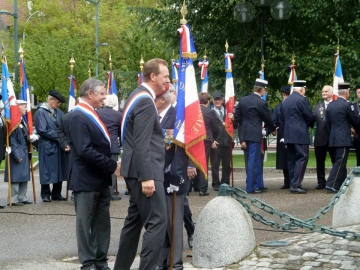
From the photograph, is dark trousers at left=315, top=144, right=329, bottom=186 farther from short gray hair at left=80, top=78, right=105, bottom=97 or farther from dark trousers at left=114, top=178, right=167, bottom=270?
dark trousers at left=114, top=178, right=167, bottom=270

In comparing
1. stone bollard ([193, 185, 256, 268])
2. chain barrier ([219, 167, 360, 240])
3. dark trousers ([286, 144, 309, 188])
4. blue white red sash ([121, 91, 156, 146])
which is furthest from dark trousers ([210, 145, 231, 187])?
blue white red sash ([121, 91, 156, 146])

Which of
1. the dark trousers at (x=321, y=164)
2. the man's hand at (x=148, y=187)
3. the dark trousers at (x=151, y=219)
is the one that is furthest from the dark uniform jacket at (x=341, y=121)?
the man's hand at (x=148, y=187)

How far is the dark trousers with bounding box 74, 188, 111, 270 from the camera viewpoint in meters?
8.21

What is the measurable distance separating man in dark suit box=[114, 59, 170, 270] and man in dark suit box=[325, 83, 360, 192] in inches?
331

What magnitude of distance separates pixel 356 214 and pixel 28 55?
32.9 meters

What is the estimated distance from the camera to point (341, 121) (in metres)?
15.4

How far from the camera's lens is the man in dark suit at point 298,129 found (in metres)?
15.5

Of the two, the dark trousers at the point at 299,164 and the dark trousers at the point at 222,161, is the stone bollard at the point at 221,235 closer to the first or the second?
the dark trousers at the point at 299,164

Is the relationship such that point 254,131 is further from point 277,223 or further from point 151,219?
point 151,219

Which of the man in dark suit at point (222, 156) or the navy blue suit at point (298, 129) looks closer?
the navy blue suit at point (298, 129)

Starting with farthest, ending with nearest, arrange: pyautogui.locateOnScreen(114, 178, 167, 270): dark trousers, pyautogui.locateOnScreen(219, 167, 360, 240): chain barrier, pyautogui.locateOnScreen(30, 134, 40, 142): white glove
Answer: pyautogui.locateOnScreen(30, 134, 40, 142): white glove, pyautogui.locateOnScreen(219, 167, 360, 240): chain barrier, pyautogui.locateOnScreen(114, 178, 167, 270): dark trousers

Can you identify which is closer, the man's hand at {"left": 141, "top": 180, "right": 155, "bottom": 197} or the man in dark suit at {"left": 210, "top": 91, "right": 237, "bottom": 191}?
the man's hand at {"left": 141, "top": 180, "right": 155, "bottom": 197}

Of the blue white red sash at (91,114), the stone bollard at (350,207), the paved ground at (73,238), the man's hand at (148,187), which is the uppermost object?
the blue white red sash at (91,114)

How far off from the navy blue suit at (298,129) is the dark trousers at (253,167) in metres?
0.56
